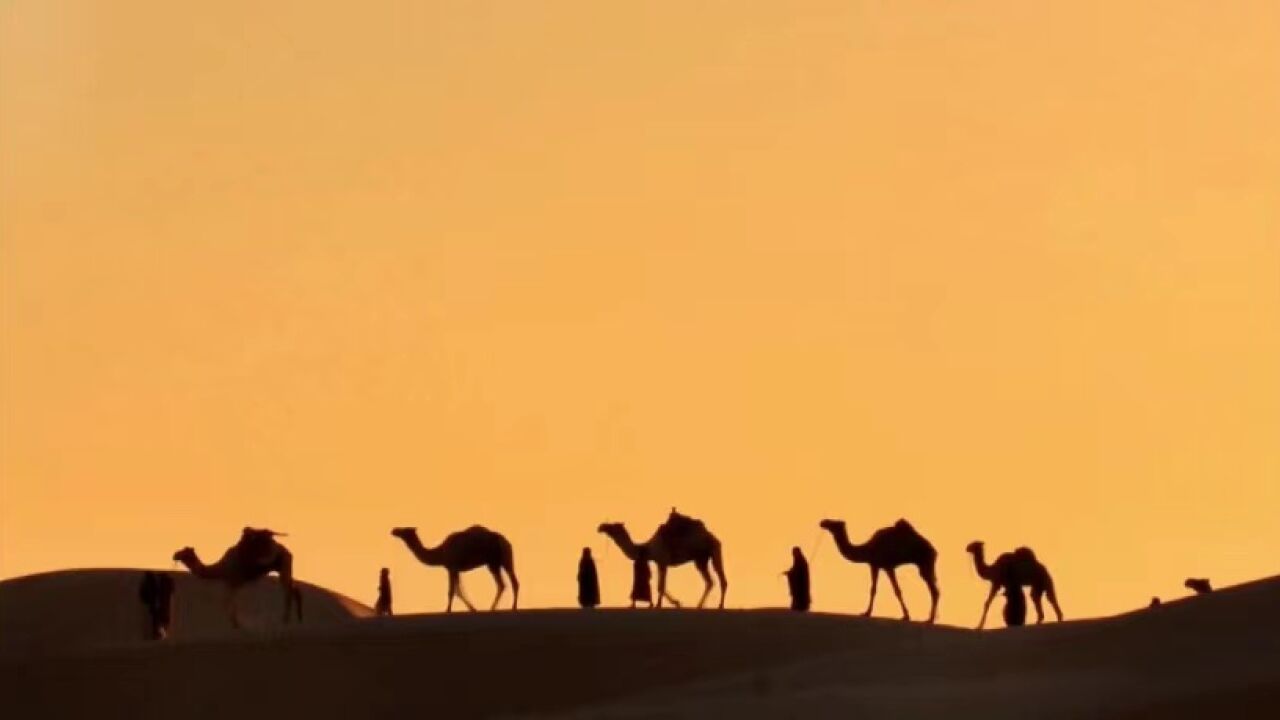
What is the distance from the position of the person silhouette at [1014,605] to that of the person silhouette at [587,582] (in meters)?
4.21

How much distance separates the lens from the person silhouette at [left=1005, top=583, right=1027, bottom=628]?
3934 cm

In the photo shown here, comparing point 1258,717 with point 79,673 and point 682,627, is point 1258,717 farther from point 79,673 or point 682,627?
point 79,673

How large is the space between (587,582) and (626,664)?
113 inches

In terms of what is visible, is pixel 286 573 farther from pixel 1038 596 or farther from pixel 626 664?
pixel 1038 596

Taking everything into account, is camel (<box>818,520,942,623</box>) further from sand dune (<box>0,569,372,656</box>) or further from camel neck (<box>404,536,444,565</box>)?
sand dune (<box>0,569,372,656</box>)

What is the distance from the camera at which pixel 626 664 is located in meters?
37.7

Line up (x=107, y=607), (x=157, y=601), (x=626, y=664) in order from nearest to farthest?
(x=626, y=664)
(x=157, y=601)
(x=107, y=607)

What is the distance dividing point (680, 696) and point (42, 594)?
70.5 feet

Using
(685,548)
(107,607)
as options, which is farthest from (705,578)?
(107,607)

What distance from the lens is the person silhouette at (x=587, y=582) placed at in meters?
40.4

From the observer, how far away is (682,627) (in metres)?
37.9

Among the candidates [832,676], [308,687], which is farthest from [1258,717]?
[308,687]

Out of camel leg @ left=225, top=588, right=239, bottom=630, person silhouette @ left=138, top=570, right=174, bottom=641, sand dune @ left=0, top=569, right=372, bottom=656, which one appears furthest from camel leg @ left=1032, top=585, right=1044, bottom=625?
sand dune @ left=0, top=569, right=372, bottom=656

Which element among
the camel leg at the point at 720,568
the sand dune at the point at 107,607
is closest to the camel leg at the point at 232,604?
the camel leg at the point at 720,568
